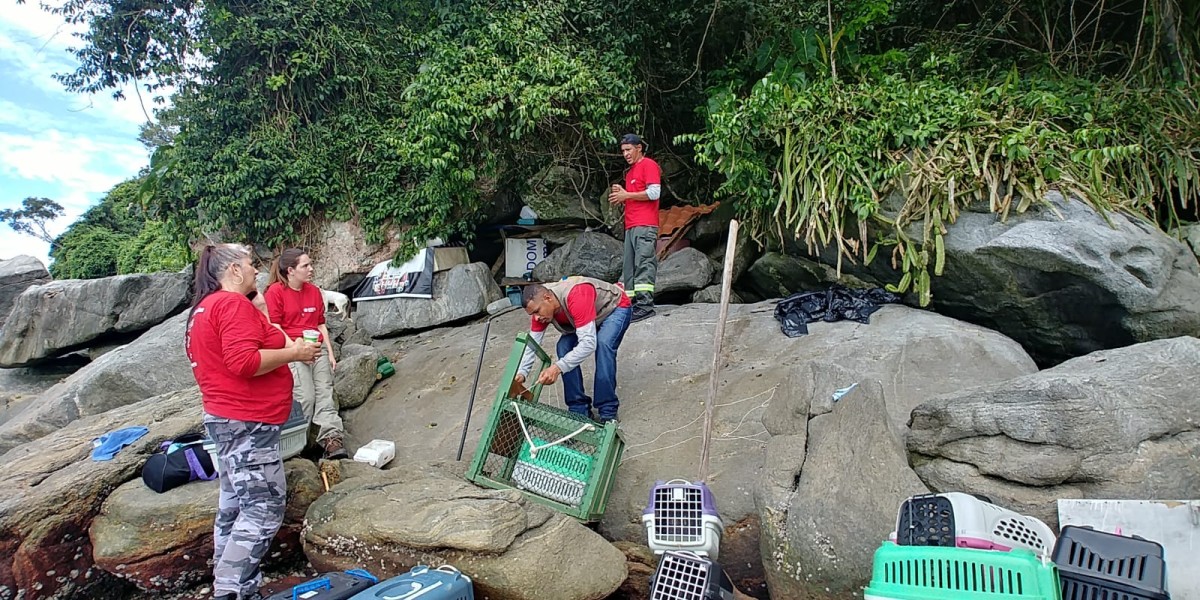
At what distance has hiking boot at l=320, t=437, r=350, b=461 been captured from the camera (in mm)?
4635

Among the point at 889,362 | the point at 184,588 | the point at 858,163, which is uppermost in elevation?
the point at 858,163

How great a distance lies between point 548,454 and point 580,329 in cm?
91

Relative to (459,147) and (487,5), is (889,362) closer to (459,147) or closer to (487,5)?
(459,147)

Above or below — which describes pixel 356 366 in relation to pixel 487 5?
below

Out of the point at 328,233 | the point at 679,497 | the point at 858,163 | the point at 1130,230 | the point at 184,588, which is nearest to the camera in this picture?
the point at 679,497

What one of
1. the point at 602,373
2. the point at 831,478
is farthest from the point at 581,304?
the point at 831,478

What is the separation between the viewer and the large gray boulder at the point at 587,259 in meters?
8.35

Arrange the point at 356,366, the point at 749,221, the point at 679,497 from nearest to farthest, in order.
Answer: the point at 679,497 → the point at 356,366 → the point at 749,221

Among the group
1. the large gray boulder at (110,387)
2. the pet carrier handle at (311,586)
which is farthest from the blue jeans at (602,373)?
the large gray boulder at (110,387)

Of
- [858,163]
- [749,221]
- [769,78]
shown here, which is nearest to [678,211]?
[749,221]

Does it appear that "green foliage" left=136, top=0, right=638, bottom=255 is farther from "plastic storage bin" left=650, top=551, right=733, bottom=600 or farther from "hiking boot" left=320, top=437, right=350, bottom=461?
"plastic storage bin" left=650, top=551, right=733, bottom=600

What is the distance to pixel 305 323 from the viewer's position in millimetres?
4758

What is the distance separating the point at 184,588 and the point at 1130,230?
250 inches

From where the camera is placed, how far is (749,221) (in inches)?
271
